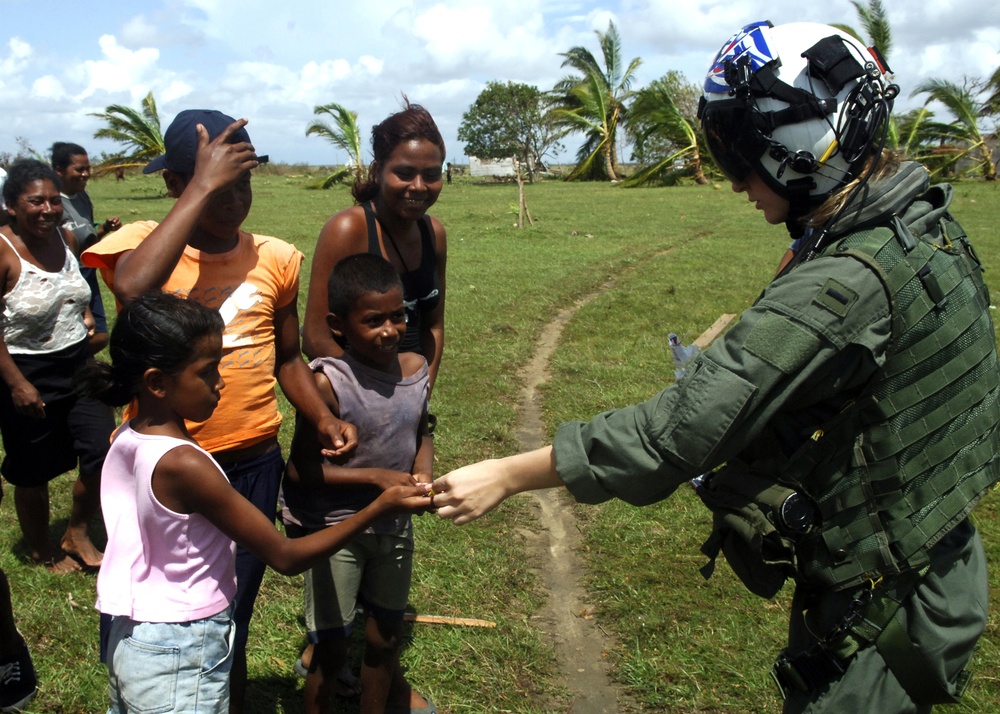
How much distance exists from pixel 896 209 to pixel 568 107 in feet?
136

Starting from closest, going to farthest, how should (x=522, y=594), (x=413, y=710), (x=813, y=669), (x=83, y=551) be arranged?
(x=813, y=669)
(x=413, y=710)
(x=522, y=594)
(x=83, y=551)

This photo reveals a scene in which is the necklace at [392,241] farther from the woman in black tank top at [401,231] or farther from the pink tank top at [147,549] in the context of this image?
the pink tank top at [147,549]

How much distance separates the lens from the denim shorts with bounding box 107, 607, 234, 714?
221cm

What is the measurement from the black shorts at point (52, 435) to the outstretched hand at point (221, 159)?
206 centimetres

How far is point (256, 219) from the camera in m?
20.8

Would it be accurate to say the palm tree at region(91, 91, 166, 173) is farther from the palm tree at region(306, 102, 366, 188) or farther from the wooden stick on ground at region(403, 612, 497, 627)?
the wooden stick on ground at region(403, 612, 497, 627)

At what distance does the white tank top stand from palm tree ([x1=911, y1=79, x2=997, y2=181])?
3077 centimetres

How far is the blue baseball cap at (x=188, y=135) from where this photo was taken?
2852 mm

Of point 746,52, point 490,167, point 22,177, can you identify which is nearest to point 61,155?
point 22,177

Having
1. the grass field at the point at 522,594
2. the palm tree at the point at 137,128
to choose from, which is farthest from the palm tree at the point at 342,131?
the grass field at the point at 522,594

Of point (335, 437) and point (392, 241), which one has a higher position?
point (392, 241)

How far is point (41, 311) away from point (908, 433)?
12.8 feet

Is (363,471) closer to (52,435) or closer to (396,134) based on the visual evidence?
(396,134)

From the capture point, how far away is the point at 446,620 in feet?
13.1
